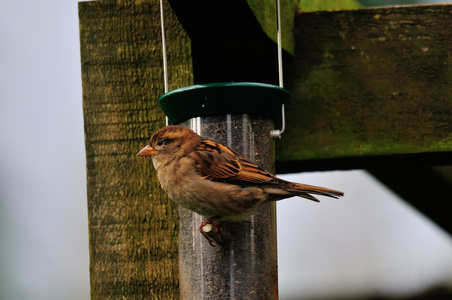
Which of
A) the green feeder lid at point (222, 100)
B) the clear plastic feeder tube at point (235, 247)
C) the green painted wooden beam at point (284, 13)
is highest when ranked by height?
the green painted wooden beam at point (284, 13)

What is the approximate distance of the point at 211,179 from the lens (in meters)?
3.02

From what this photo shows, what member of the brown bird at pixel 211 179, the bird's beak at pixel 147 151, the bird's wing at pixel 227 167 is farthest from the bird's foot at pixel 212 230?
the bird's beak at pixel 147 151

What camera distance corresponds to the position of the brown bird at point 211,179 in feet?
9.62

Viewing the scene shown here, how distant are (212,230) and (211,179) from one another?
21 cm

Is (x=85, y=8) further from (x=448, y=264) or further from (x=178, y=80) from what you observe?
(x=448, y=264)

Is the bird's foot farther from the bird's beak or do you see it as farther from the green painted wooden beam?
the green painted wooden beam

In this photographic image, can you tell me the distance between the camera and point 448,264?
12.3 feet

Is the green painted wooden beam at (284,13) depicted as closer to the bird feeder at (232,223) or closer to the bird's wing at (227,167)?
the bird feeder at (232,223)

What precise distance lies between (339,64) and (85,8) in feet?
3.25

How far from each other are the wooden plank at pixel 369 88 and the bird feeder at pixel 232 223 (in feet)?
0.51

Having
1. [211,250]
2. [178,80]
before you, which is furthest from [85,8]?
[211,250]

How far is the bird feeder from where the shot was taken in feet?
9.88

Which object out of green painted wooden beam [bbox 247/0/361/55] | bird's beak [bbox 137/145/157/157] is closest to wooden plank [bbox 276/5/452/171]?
green painted wooden beam [bbox 247/0/361/55]

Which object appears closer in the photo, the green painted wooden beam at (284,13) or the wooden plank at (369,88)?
the green painted wooden beam at (284,13)
